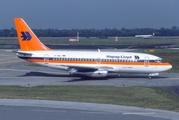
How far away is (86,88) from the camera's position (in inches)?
1355

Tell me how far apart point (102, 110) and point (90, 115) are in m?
1.96

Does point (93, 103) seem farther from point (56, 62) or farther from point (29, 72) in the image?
point (29, 72)

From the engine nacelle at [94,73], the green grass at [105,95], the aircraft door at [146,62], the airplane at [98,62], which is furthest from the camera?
the aircraft door at [146,62]

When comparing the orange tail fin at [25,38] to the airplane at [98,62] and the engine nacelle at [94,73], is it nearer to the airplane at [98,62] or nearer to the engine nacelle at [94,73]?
the airplane at [98,62]

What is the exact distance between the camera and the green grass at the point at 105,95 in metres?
25.9

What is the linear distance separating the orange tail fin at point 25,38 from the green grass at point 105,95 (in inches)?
462

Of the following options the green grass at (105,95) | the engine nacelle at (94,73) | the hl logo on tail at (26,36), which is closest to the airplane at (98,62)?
the engine nacelle at (94,73)

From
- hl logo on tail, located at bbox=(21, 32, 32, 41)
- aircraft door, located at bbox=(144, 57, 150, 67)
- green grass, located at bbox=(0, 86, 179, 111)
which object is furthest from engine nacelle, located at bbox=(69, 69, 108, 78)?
green grass, located at bbox=(0, 86, 179, 111)

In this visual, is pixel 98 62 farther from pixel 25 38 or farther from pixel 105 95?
pixel 105 95

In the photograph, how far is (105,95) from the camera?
2991cm

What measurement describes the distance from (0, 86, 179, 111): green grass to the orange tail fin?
38.5ft

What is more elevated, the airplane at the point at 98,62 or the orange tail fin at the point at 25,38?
the orange tail fin at the point at 25,38

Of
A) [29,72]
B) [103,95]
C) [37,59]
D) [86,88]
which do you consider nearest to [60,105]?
[103,95]

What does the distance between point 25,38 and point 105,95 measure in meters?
17.9
